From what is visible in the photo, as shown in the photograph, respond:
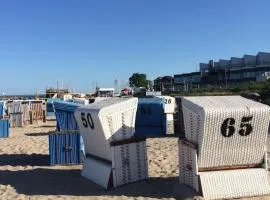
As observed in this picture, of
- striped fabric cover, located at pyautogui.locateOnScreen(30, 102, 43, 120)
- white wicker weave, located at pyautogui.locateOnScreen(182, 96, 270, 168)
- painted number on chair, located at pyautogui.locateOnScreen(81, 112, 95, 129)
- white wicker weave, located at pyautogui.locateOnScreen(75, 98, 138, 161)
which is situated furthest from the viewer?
striped fabric cover, located at pyautogui.locateOnScreen(30, 102, 43, 120)

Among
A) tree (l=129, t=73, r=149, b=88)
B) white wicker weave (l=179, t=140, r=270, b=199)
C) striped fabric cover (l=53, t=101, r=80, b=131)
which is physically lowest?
white wicker weave (l=179, t=140, r=270, b=199)

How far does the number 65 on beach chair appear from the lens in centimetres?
743

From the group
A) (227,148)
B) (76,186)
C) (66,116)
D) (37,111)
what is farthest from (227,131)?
(37,111)

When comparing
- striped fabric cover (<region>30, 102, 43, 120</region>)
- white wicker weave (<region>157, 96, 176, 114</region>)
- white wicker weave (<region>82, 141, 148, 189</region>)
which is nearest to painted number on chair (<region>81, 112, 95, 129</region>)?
white wicker weave (<region>82, 141, 148, 189</region>)

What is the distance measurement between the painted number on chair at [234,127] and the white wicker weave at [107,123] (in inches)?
84.5

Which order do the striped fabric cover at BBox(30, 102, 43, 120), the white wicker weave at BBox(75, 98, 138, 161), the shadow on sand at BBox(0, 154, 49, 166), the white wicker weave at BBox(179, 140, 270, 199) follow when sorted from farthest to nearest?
the striped fabric cover at BBox(30, 102, 43, 120)
the shadow on sand at BBox(0, 154, 49, 166)
the white wicker weave at BBox(75, 98, 138, 161)
the white wicker weave at BBox(179, 140, 270, 199)

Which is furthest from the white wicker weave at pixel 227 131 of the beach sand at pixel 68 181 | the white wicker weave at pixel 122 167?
the white wicker weave at pixel 122 167

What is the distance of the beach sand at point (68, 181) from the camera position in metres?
8.09

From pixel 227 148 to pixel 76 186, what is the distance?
3.19m

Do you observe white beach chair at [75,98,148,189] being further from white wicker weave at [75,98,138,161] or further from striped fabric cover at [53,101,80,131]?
striped fabric cover at [53,101,80,131]

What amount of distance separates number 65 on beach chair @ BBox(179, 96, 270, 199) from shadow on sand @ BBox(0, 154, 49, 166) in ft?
17.3

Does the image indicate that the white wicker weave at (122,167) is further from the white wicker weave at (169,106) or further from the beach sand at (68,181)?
the white wicker weave at (169,106)

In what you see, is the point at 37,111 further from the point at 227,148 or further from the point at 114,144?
the point at 227,148

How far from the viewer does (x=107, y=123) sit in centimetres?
847
